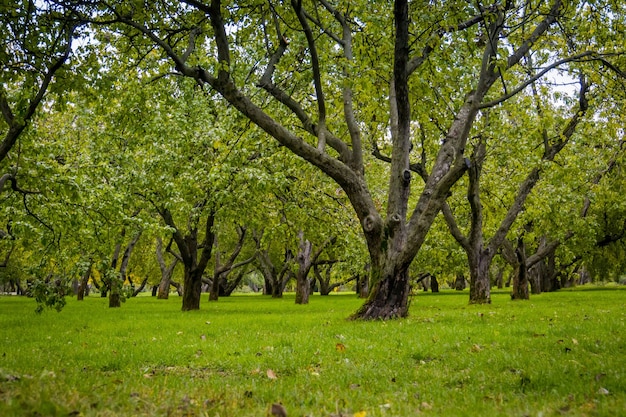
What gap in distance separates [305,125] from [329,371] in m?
9.02

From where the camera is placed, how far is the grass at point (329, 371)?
15.5 ft

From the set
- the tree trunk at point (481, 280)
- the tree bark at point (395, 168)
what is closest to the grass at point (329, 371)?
the tree bark at point (395, 168)

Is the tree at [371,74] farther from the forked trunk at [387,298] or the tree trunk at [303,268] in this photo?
the tree trunk at [303,268]

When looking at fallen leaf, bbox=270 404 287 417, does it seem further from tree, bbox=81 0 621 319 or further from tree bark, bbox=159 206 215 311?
tree bark, bbox=159 206 215 311

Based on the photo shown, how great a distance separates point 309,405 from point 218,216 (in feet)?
55.8

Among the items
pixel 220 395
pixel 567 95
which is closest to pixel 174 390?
pixel 220 395

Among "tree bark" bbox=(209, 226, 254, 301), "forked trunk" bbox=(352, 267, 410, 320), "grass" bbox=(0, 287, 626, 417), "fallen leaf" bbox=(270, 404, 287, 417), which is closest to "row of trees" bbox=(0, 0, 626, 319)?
"forked trunk" bbox=(352, 267, 410, 320)

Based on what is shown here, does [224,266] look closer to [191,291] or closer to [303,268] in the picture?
[303,268]

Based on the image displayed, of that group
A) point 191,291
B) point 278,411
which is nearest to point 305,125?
point 278,411

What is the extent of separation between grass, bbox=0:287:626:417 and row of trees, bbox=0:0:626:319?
123 inches

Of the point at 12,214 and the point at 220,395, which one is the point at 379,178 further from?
the point at 220,395

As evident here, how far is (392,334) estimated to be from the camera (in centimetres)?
1088

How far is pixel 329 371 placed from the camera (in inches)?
283

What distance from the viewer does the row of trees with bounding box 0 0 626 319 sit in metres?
11.0
